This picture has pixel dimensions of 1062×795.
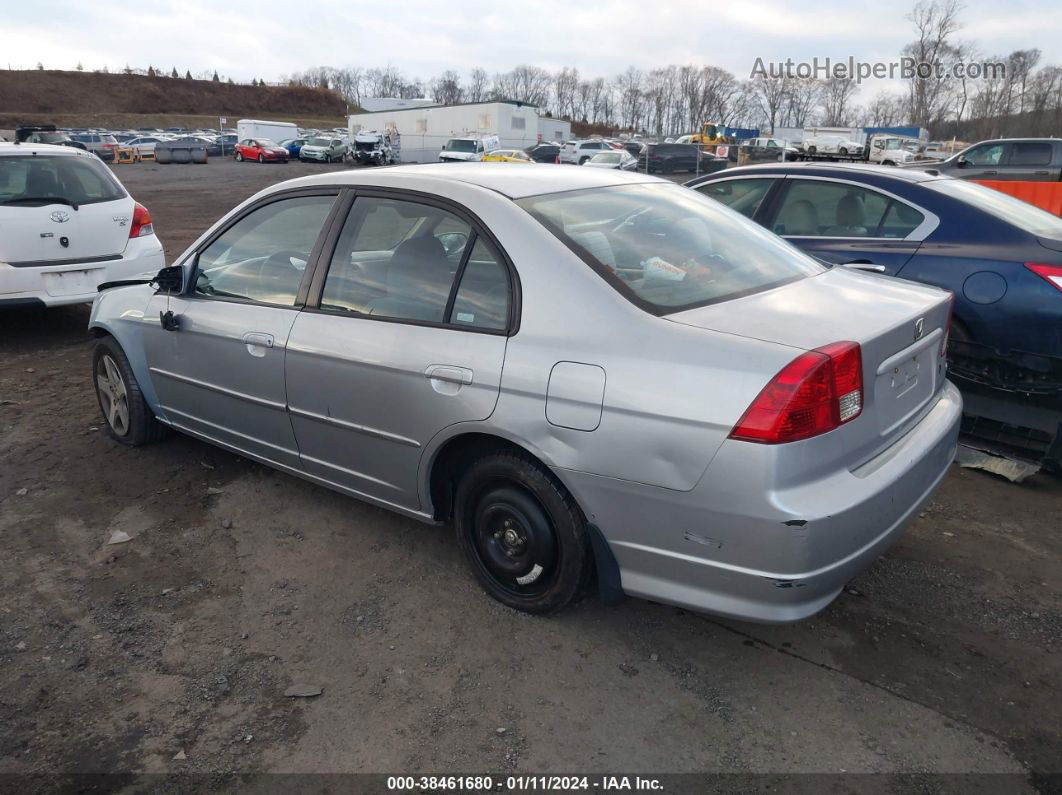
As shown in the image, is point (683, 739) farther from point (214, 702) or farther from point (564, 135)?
point (564, 135)

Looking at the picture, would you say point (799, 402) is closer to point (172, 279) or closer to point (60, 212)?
point (172, 279)

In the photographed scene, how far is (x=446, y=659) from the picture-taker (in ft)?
9.65

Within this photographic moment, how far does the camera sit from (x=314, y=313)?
3543 millimetres

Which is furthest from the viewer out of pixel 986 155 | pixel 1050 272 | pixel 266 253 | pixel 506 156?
pixel 506 156

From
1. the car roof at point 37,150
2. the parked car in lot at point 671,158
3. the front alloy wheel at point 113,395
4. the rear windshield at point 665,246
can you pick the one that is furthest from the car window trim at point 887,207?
the parked car in lot at point 671,158

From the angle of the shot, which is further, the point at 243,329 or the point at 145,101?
the point at 145,101

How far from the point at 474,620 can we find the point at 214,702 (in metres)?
0.98

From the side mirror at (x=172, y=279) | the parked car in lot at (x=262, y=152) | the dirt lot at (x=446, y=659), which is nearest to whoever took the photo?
the dirt lot at (x=446, y=659)

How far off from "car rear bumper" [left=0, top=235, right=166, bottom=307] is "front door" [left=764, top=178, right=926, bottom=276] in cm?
555

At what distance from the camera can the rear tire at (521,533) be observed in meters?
2.86

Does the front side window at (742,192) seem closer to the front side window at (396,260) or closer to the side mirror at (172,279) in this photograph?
the front side window at (396,260)

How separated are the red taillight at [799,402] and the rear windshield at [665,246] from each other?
52cm

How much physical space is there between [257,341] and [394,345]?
0.89m

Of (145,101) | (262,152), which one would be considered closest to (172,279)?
(262,152)
